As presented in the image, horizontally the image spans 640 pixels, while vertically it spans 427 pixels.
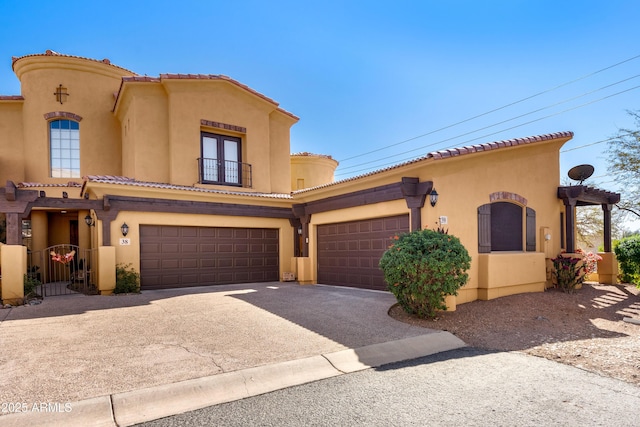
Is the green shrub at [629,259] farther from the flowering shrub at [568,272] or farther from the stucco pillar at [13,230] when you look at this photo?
the stucco pillar at [13,230]

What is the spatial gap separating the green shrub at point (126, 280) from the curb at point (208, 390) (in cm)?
797

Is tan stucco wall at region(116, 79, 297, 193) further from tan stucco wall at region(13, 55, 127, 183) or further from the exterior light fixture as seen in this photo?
the exterior light fixture

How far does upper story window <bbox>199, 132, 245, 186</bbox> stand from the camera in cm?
1486

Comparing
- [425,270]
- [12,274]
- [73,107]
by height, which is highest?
[73,107]

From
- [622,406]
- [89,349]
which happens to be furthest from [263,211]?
[622,406]

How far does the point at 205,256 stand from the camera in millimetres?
12922

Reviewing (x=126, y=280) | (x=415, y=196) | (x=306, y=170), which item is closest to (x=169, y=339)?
(x=126, y=280)

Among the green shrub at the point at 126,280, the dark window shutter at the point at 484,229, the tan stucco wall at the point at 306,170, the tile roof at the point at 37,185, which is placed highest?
the tan stucco wall at the point at 306,170

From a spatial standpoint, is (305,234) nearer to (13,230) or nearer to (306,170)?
(13,230)

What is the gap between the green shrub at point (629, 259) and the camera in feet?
39.5

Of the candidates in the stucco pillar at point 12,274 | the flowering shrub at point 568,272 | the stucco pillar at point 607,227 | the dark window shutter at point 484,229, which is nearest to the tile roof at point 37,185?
the stucco pillar at point 12,274

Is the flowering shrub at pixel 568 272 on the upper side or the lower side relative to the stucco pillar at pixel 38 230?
lower

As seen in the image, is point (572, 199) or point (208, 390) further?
point (572, 199)

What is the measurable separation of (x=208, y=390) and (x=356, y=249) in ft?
26.7
